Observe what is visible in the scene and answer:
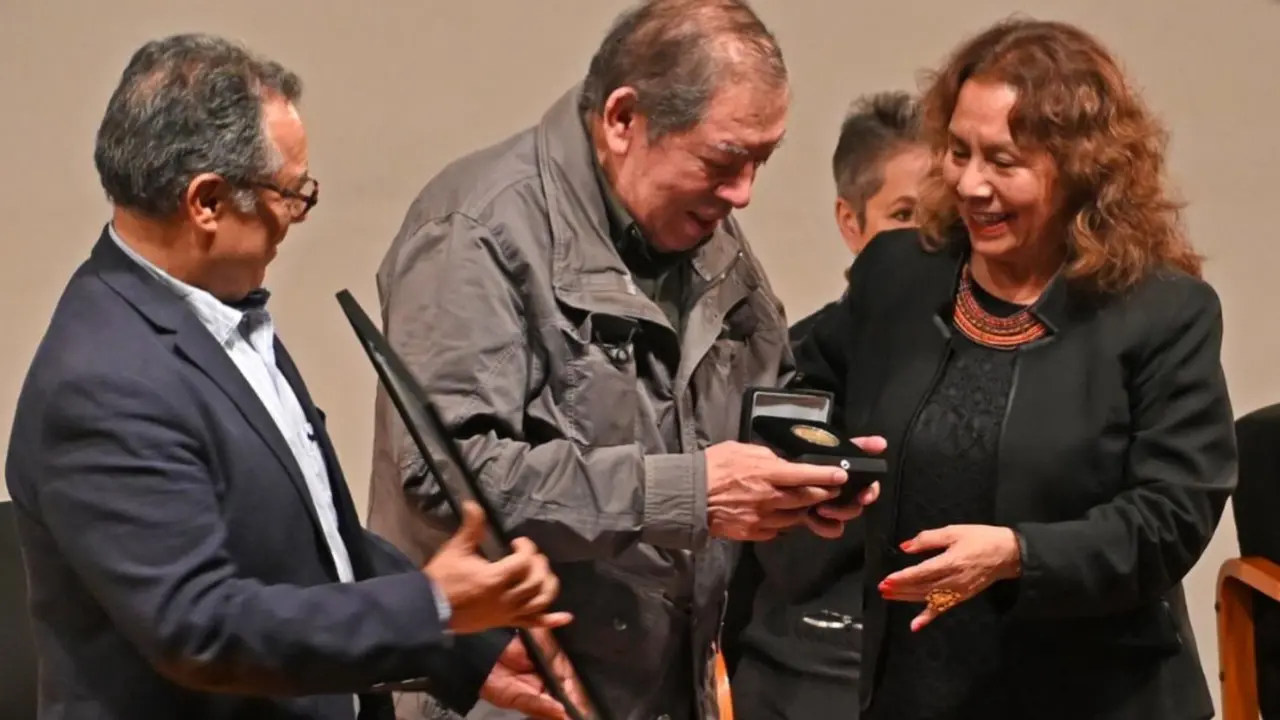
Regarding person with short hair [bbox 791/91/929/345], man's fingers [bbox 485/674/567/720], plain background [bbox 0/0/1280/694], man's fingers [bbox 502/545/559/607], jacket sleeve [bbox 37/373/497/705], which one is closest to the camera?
jacket sleeve [bbox 37/373/497/705]

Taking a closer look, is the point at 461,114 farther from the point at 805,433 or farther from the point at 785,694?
the point at 805,433

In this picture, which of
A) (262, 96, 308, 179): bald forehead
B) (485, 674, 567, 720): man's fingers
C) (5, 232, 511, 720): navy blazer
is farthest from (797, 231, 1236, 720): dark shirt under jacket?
(262, 96, 308, 179): bald forehead

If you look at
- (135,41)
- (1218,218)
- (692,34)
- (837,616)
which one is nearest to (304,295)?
(135,41)

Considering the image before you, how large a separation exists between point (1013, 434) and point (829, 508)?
25cm

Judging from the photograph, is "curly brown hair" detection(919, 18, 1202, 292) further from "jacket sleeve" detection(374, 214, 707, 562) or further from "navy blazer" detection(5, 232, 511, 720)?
"navy blazer" detection(5, 232, 511, 720)

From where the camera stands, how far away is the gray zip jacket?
5.62 feet

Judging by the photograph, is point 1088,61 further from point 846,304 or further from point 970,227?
point 846,304

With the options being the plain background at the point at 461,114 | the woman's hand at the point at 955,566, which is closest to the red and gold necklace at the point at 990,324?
the woman's hand at the point at 955,566

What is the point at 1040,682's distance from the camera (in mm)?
1906

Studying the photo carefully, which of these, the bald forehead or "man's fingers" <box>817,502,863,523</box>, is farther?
"man's fingers" <box>817,502,863,523</box>

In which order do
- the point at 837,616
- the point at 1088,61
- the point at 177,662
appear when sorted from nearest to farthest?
the point at 177,662 < the point at 1088,61 < the point at 837,616

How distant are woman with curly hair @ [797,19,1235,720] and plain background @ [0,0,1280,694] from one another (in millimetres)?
1311

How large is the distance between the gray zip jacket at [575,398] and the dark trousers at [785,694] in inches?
19.7

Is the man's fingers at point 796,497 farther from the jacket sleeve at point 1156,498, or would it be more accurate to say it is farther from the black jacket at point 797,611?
the black jacket at point 797,611
